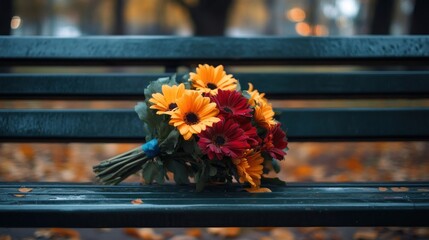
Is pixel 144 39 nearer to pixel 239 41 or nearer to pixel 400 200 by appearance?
pixel 239 41

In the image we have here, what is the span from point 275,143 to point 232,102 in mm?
250

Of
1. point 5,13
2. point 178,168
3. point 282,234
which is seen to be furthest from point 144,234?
point 5,13

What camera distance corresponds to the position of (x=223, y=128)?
219cm

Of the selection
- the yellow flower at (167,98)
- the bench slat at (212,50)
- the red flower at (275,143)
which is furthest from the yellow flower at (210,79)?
the bench slat at (212,50)

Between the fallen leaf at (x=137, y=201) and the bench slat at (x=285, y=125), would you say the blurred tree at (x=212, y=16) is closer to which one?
the bench slat at (x=285, y=125)

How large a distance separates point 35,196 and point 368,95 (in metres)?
1.68

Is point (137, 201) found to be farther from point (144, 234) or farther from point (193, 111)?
point (144, 234)

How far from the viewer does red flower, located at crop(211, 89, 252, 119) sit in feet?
7.33

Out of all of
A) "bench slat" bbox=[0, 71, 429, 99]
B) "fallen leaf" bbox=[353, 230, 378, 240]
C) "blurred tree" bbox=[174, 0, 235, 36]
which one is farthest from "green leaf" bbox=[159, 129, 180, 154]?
"blurred tree" bbox=[174, 0, 235, 36]

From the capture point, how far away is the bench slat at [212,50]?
296cm

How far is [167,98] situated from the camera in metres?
2.26

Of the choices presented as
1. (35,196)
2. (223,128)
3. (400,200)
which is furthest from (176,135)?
(400,200)

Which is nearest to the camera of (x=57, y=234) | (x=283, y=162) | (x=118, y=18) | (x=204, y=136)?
(x=204, y=136)

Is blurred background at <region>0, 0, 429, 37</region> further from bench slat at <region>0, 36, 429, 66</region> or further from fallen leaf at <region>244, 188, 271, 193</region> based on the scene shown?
fallen leaf at <region>244, 188, 271, 193</region>
